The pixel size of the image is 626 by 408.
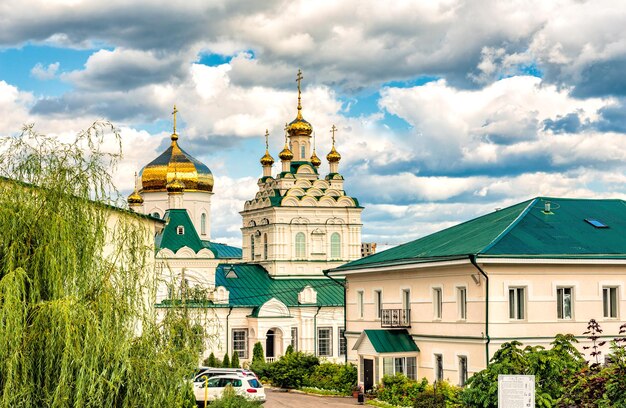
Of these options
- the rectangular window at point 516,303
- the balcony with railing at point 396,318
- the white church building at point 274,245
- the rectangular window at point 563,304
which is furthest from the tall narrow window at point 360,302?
the white church building at point 274,245

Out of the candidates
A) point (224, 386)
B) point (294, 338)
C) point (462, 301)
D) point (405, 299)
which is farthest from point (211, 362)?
point (462, 301)

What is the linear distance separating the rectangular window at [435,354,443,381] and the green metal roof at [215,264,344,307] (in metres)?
29.0

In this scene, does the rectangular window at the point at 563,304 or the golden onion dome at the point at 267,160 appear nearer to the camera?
the rectangular window at the point at 563,304

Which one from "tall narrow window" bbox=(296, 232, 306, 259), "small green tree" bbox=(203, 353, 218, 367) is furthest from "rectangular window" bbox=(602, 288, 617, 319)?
"tall narrow window" bbox=(296, 232, 306, 259)

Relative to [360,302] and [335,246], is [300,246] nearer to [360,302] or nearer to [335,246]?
[335,246]

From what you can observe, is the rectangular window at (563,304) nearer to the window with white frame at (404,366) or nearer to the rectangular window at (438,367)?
the rectangular window at (438,367)

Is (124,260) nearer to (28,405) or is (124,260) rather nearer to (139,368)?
(139,368)

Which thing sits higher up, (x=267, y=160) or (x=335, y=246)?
(x=267, y=160)

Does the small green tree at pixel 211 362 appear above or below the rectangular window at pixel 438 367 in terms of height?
below

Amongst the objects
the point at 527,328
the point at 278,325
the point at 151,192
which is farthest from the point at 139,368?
the point at 151,192

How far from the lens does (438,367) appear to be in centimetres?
3650

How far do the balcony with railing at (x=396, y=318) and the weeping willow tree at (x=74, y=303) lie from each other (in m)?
19.3

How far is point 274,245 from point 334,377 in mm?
27365

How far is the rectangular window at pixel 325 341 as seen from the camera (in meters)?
65.7
